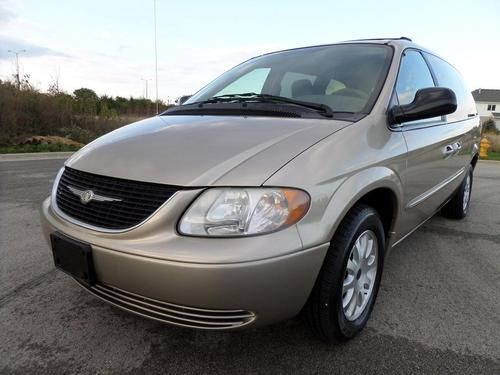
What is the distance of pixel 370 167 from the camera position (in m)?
1.93

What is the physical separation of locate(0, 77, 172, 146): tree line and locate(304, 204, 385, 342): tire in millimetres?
12878

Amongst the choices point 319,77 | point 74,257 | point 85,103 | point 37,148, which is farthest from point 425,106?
point 85,103

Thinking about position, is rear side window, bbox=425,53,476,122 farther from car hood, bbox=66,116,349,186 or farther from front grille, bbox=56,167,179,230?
front grille, bbox=56,167,179,230

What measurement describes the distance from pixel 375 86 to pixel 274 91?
Answer: 688 millimetres

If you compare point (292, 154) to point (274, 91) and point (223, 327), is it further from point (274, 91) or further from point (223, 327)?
point (274, 91)

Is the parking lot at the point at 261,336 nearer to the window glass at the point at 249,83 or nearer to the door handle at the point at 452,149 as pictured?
the door handle at the point at 452,149

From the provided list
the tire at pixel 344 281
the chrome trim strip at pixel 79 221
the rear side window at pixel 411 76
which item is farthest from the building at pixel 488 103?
the chrome trim strip at pixel 79 221

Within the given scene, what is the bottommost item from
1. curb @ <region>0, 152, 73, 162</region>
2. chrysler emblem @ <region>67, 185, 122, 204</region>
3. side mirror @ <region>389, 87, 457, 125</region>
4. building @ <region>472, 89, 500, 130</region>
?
curb @ <region>0, 152, 73, 162</region>

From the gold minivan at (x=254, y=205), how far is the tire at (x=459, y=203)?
1984 millimetres

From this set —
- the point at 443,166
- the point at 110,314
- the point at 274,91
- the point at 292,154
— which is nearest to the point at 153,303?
the point at 110,314

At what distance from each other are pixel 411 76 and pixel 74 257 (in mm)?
2382

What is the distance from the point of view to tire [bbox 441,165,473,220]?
163 inches

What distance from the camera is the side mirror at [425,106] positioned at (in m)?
2.22

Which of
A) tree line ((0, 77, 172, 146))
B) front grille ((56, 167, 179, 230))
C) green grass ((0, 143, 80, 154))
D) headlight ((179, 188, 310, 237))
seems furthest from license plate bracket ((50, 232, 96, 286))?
tree line ((0, 77, 172, 146))
